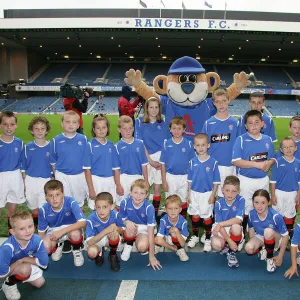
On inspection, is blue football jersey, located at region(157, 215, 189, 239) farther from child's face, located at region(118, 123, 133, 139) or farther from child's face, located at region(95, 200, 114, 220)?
child's face, located at region(118, 123, 133, 139)

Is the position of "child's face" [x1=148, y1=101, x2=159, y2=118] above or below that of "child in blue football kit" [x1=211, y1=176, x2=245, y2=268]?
above

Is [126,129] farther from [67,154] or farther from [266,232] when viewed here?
[266,232]

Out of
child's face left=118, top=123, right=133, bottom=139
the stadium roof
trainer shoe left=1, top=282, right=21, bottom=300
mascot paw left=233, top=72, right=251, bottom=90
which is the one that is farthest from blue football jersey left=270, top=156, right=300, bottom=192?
the stadium roof

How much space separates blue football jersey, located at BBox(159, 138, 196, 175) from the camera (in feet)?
14.4

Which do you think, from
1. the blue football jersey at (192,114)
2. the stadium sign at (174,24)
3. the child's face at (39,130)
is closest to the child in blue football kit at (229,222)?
the blue football jersey at (192,114)

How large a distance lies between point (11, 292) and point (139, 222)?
1529mm

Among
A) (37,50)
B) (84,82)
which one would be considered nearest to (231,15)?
(84,82)

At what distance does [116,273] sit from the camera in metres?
3.53

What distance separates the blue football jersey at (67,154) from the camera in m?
4.20

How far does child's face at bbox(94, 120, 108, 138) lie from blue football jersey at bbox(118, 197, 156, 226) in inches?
36.6

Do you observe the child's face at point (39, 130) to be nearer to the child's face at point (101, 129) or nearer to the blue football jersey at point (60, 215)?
the child's face at point (101, 129)

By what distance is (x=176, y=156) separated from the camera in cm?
439

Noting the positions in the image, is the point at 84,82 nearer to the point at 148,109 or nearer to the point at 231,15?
the point at 231,15

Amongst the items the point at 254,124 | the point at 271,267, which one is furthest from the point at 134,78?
the point at 271,267
